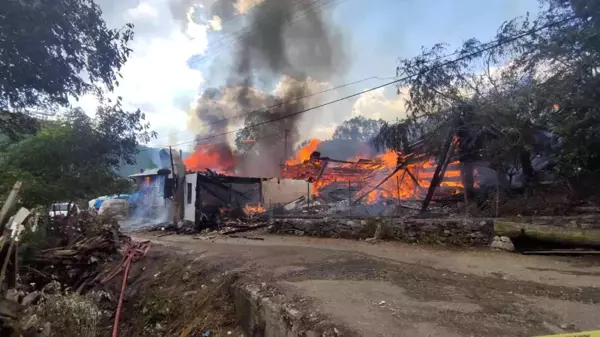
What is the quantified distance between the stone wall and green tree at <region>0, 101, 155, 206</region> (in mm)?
6565

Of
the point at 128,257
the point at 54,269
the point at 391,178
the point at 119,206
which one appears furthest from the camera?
the point at 119,206

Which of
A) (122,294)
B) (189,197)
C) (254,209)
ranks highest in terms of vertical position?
(189,197)

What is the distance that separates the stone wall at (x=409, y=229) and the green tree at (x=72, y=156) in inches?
258

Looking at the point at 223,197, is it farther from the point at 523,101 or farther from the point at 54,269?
the point at 523,101

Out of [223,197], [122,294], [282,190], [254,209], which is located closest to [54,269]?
[122,294]

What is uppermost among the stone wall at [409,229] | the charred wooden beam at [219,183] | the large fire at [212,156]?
the large fire at [212,156]

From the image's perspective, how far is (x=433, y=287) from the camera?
18.2 feet

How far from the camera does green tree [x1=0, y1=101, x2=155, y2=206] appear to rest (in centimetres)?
994

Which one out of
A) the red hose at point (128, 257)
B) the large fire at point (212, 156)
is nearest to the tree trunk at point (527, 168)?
the red hose at point (128, 257)

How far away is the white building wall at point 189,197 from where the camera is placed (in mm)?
17328

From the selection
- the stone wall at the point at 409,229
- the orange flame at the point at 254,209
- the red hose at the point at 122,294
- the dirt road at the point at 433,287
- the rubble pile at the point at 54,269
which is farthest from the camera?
the orange flame at the point at 254,209

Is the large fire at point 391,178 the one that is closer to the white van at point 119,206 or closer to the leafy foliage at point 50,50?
the leafy foliage at point 50,50

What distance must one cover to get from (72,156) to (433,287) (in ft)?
34.2

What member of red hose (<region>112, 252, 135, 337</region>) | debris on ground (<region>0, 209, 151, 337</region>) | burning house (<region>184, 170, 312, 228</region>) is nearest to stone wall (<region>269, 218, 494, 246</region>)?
burning house (<region>184, 170, 312, 228</region>)
